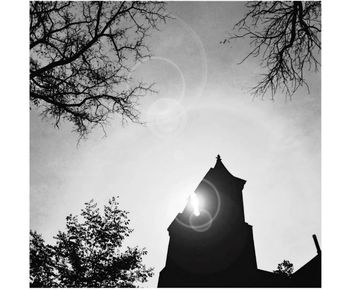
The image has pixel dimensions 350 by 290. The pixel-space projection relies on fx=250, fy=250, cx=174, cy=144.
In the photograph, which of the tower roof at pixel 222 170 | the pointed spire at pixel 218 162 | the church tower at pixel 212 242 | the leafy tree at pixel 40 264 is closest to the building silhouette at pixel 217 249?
the church tower at pixel 212 242

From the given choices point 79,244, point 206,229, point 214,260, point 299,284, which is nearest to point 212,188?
point 206,229

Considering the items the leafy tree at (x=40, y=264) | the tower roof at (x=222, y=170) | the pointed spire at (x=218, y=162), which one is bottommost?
the leafy tree at (x=40, y=264)

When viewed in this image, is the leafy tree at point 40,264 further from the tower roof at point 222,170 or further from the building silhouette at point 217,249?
the tower roof at point 222,170

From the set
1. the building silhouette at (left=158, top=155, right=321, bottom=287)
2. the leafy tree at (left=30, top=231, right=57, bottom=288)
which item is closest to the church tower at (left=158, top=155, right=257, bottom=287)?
the building silhouette at (left=158, top=155, right=321, bottom=287)

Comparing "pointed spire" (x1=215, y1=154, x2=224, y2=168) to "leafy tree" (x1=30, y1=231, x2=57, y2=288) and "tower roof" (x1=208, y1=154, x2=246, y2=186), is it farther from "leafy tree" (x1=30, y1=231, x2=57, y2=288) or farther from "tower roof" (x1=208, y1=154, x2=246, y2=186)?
"leafy tree" (x1=30, y1=231, x2=57, y2=288)

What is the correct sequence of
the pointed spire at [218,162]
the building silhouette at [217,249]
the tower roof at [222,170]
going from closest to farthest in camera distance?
the building silhouette at [217,249] → the tower roof at [222,170] → the pointed spire at [218,162]

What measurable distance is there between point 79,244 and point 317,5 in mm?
24635

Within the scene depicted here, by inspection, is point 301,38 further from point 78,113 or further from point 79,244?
point 79,244

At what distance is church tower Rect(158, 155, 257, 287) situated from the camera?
16750 mm

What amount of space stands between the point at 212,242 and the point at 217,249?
564 millimetres

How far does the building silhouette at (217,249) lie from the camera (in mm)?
16547

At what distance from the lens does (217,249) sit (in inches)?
693

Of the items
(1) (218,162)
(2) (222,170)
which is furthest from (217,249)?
(1) (218,162)

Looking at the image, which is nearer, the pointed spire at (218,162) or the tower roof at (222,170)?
the tower roof at (222,170)
